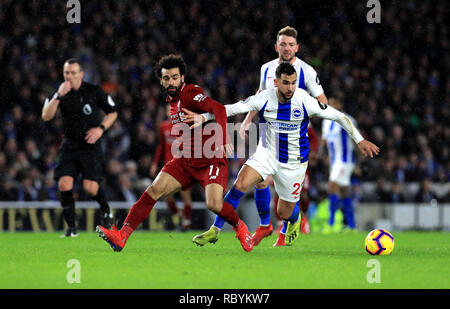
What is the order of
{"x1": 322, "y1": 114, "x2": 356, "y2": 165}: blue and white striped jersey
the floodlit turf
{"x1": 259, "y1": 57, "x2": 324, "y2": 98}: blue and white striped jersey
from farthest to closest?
{"x1": 322, "y1": 114, "x2": 356, "y2": 165}: blue and white striped jersey < {"x1": 259, "y1": 57, "x2": 324, "y2": 98}: blue and white striped jersey < the floodlit turf

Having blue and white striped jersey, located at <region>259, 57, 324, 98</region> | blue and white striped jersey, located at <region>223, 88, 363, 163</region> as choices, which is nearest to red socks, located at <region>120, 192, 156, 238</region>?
blue and white striped jersey, located at <region>223, 88, 363, 163</region>

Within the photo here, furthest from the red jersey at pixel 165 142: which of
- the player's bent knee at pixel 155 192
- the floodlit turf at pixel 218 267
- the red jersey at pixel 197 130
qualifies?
the player's bent knee at pixel 155 192

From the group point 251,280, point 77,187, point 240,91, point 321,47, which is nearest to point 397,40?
point 321,47

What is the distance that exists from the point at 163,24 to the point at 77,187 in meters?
7.60

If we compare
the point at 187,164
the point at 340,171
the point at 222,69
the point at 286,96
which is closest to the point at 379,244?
the point at 286,96

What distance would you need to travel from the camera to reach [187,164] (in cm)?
720

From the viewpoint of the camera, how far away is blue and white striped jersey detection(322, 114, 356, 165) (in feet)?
39.8

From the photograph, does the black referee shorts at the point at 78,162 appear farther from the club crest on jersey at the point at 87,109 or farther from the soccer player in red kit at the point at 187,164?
the soccer player in red kit at the point at 187,164

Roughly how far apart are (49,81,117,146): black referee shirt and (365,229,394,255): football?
4233 millimetres

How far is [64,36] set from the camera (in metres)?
18.8

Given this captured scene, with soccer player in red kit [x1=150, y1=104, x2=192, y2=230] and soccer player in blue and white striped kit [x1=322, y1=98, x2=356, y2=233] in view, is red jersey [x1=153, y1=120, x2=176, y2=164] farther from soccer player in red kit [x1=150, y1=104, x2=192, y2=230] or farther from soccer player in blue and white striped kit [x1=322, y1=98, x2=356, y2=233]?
soccer player in blue and white striped kit [x1=322, y1=98, x2=356, y2=233]

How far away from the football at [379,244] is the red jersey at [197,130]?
5.12 feet
